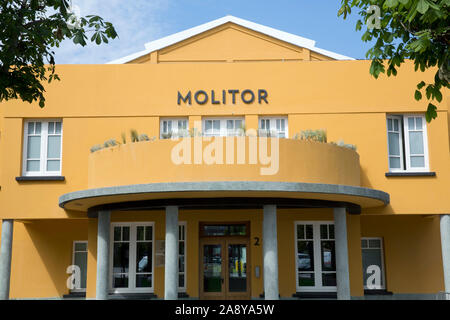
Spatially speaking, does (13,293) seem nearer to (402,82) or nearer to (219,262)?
(219,262)

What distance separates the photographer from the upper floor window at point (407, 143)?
16.6 m

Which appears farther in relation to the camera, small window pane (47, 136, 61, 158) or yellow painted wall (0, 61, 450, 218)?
small window pane (47, 136, 61, 158)

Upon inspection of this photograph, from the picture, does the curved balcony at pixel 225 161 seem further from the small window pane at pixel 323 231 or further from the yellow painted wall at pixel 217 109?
the small window pane at pixel 323 231

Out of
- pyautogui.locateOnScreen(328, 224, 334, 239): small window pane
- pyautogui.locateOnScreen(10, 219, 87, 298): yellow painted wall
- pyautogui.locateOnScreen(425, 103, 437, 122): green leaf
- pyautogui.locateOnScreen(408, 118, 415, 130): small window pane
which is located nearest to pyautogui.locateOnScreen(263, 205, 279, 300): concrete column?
pyautogui.locateOnScreen(328, 224, 334, 239): small window pane

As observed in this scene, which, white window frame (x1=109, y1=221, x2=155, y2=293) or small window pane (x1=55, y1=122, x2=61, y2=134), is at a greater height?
small window pane (x1=55, y1=122, x2=61, y2=134)

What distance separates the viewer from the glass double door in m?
17.0

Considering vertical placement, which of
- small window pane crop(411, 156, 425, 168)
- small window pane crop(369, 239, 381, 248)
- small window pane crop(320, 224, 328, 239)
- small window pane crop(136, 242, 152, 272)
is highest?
small window pane crop(411, 156, 425, 168)

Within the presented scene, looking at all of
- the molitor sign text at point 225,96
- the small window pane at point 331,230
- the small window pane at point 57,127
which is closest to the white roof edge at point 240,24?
the small window pane at point 57,127

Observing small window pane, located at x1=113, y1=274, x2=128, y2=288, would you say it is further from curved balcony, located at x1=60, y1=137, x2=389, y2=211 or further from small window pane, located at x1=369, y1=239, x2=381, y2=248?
small window pane, located at x1=369, y1=239, x2=381, y2=248

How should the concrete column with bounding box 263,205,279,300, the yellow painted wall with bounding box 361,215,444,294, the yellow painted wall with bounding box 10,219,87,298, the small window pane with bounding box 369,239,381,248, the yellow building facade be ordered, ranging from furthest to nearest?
1. the small window pane with bounding box 369,239,381,248
2. the yellow painted wall with bounding box 361,215,444,294
3. the yellow painted wall with bounding box 10,219,87,298
4. the yellow building facade
5. the concrete column with bounding box 263,205,279,300

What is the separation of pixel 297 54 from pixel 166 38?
5.68 metres

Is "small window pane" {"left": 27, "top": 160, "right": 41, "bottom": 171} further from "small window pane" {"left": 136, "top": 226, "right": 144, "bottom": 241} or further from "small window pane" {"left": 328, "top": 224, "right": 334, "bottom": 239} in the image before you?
"small window pane" {"left": 328, "top": 224, "right": 334, "bottom": 239}

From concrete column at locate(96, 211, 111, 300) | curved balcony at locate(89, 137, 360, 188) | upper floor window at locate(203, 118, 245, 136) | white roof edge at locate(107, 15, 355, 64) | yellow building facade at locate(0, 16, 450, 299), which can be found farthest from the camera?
white roof edge at locate(107, 15, 355, 64)

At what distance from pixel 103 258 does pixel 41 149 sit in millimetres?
4609
